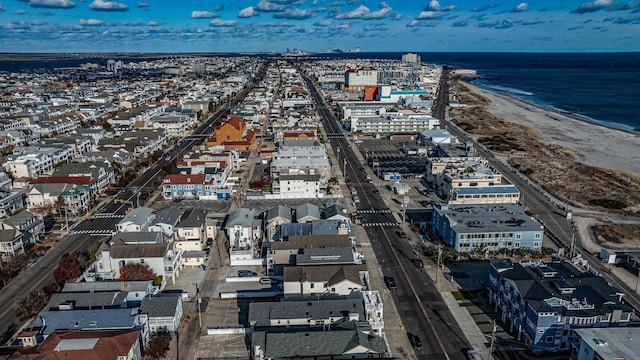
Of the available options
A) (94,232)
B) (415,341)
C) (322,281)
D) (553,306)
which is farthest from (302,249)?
(94,232)

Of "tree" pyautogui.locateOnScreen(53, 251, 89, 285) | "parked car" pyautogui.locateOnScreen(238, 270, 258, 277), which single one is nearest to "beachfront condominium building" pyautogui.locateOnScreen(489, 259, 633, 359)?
"parked car" pyautogui.locateOnScreen(238, 270, 258, 277)

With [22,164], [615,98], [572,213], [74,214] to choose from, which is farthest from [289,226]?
[615,98]

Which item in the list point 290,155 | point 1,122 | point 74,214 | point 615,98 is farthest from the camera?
point 615,98

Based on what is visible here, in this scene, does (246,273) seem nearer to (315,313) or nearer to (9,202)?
(315,313)

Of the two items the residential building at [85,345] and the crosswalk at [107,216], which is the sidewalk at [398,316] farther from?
the crosswalk at [107,216]

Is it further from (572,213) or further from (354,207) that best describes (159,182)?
(572,213)

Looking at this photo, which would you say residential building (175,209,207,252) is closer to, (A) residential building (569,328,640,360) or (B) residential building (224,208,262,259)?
(B) residential building (224,208,262,259)

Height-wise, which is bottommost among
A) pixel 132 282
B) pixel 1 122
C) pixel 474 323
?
pixel 474 323
